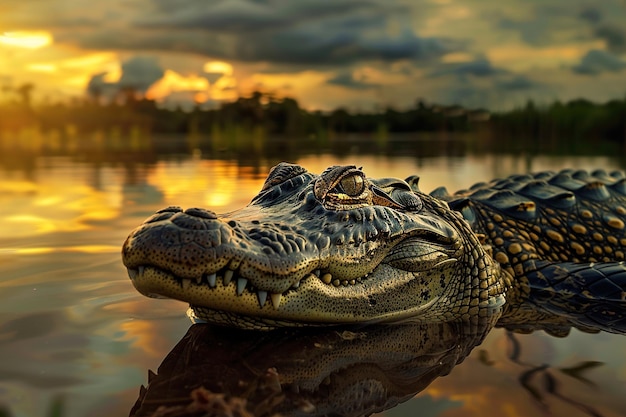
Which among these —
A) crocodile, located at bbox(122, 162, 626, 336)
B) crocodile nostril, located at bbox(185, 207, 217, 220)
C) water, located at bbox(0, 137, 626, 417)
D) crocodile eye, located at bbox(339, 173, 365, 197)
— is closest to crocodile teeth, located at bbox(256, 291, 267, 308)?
crocodile, located at bbox(122, 162, 626, 336)

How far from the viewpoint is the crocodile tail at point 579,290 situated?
3633mm

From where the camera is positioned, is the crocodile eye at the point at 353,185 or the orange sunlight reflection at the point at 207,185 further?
the orange sunlight reflection at the point at 207,185

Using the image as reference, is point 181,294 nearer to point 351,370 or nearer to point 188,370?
point 188,370

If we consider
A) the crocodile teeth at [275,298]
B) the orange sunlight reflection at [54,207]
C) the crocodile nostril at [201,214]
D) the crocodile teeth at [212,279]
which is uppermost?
the crocodile nostril at [201,214]

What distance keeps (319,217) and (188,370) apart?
98 centimetres

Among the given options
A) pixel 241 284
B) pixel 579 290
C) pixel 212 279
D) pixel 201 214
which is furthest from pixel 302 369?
pixel 579 290

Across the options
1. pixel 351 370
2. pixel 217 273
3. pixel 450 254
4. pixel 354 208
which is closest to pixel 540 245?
pixel 450 254

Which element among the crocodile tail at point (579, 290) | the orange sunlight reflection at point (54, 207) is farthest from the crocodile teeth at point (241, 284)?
the orange sunlight reflection at point (54, 207)

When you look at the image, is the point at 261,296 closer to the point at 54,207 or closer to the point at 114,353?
the point at 114,353

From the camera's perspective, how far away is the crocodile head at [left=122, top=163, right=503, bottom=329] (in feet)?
7.89

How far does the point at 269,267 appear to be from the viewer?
250 cm

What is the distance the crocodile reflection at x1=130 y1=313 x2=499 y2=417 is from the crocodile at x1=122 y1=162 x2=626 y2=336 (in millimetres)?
109

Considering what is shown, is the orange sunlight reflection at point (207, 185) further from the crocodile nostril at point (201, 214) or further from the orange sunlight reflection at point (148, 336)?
the crocodile nostril at point (201, 214)

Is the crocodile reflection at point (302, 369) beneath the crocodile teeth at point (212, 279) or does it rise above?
beneath
